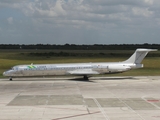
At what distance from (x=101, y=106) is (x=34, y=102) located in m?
6.25

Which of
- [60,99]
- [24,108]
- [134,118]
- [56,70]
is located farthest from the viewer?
[56,70]

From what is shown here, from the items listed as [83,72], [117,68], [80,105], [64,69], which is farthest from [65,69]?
[80,105]

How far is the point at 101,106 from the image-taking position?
84.4ft

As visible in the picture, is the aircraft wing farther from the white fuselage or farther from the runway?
the runway

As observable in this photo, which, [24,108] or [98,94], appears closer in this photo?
[24,108]

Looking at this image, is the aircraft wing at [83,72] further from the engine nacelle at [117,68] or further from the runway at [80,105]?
the runway at [80,105]

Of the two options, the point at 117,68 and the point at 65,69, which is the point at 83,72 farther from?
the point at 117,68

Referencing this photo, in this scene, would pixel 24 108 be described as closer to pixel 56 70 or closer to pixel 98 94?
pixel 98 94

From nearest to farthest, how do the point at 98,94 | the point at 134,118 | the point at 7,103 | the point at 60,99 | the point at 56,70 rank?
the point at 134,118, the point at 7,103, the point at 60,99, the point at 98,94, the point at 56,70

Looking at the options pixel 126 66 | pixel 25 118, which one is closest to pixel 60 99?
pixel 25 118

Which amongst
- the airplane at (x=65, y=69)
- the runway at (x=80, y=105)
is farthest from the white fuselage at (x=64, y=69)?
the runway at (x=80, y=105)

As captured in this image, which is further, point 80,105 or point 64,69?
point 64,69

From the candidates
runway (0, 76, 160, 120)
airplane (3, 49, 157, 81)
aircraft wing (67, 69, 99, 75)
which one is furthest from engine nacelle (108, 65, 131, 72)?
runway (0, 76, 160, 120)

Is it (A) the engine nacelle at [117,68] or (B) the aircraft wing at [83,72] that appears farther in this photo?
(A) the engine nacelle at [117,68]
